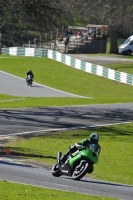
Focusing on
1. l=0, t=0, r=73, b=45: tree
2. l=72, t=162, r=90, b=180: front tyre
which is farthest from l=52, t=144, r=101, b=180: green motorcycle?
l=0, t=0, r=73, b=45: tree

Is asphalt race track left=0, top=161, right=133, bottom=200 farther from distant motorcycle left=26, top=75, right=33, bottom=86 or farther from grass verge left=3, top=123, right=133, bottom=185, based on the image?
distant motorcycle left=26, top=75, right=33, bottom=86

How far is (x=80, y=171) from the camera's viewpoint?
1405cm

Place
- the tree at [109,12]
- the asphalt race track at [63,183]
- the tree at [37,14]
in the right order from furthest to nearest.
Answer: the tree at [109,12], the tree at [37,14], the asphalt race track at [63,183]

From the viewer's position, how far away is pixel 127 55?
69.9 metres

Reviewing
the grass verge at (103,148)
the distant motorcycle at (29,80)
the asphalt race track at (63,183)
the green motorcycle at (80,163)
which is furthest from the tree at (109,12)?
the green motorcycle at (80,163)

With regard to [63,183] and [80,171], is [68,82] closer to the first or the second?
[80,171]

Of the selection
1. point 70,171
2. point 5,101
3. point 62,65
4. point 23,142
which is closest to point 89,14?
point 62,65

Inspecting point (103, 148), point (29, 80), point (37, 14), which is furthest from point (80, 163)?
point (29, 80)

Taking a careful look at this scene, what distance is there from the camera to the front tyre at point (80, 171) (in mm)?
13914

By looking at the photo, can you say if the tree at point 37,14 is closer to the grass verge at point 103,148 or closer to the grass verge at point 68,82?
the grass verge at point 103,148

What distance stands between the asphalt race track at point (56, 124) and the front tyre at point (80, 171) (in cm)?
15

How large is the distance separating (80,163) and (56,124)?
14.2 metres

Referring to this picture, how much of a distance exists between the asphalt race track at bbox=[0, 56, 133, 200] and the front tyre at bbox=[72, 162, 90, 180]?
0.48 feet

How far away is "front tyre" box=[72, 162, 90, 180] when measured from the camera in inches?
548
